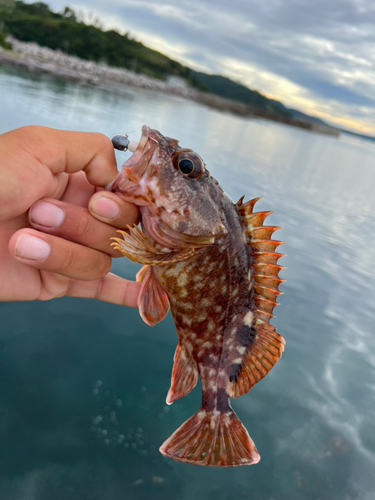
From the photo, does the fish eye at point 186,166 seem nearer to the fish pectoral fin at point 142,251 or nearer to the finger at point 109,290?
the fish pectoral fin at point 142,251

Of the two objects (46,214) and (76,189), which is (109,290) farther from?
(46,214)

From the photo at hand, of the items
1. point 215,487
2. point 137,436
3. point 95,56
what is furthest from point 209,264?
point 95,56

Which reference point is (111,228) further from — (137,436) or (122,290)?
(137,436)

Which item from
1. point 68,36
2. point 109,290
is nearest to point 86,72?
point 68,36

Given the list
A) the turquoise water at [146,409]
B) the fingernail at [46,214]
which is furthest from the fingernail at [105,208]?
the turquoise water at [146,409]

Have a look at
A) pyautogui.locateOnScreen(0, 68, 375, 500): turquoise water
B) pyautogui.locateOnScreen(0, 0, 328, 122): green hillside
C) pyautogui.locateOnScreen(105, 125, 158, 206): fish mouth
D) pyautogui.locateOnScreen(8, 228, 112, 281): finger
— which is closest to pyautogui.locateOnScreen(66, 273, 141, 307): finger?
pyautogui.locateOnScreen(8, 228, 112, 281): finger

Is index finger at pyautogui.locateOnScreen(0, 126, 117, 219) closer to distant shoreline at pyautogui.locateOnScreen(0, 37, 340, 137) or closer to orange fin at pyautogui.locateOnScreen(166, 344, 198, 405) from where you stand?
orange fin at pyautogui.locateOnScreen(166, 344, 198, 405)
